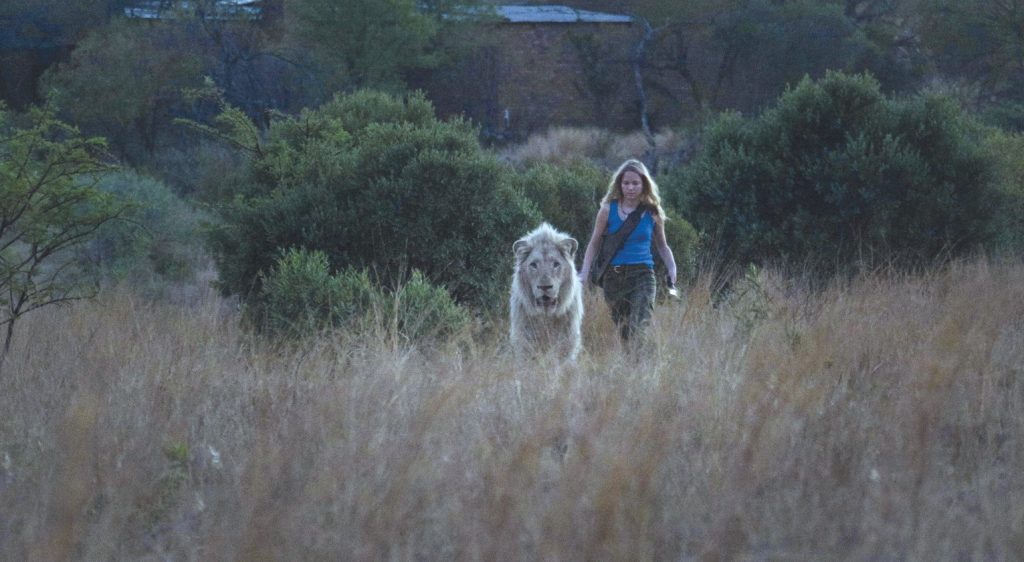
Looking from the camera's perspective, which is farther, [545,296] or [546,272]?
[546,272]

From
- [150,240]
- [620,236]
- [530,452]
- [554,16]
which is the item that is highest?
[530,452]

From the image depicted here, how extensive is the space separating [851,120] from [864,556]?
45.7ft

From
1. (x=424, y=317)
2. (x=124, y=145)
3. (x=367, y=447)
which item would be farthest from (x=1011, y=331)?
(x=124, y=145)

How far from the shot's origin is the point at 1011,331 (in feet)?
30.0

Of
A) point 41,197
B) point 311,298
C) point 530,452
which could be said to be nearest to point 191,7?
point 41,197

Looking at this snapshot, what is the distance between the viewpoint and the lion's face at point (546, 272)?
966 cm

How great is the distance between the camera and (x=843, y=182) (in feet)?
56.4

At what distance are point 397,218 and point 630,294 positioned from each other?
11.7ft

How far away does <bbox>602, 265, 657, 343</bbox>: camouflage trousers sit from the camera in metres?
10.2

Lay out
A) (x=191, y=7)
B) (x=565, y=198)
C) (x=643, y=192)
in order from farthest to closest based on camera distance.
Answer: (x=191, y=7) < (x=565, y=198) < (x=643, y=192)

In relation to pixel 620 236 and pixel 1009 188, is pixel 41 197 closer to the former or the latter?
pixel 620 236

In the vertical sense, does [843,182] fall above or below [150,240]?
above

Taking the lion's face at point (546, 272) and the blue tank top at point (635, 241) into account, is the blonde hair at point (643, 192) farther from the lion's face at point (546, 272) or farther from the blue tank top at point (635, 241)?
the lion's face at point (546, 272)

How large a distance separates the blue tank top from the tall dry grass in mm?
1325
